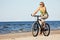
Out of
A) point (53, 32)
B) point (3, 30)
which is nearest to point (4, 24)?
point (3, 30)

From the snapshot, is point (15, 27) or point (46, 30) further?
point (46, 30)

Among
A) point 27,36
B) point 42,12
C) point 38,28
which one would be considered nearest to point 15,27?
point 27,36

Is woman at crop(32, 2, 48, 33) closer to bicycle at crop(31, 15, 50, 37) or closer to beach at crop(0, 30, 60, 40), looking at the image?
bicycle at crop(31, 15, 50, 37)

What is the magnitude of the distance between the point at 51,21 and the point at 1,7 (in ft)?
2.50

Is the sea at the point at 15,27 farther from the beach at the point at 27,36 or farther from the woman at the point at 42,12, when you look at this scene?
the woman at the point at 42,12

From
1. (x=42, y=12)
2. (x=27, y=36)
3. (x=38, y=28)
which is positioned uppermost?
(x=42, y=12)

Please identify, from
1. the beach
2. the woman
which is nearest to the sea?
the beach

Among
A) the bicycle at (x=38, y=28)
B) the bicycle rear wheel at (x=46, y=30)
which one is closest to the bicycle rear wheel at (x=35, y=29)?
the bicycle at (x=38, y=28)

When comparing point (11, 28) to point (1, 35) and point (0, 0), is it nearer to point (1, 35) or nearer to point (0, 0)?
point (1, 35)

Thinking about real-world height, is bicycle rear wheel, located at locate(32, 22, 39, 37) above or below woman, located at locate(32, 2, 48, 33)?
below

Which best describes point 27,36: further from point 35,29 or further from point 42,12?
point 42,12

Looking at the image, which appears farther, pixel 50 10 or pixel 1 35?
pixel 50 10

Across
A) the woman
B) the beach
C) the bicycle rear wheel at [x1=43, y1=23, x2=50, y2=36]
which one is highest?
the woman

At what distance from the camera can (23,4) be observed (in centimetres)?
202
